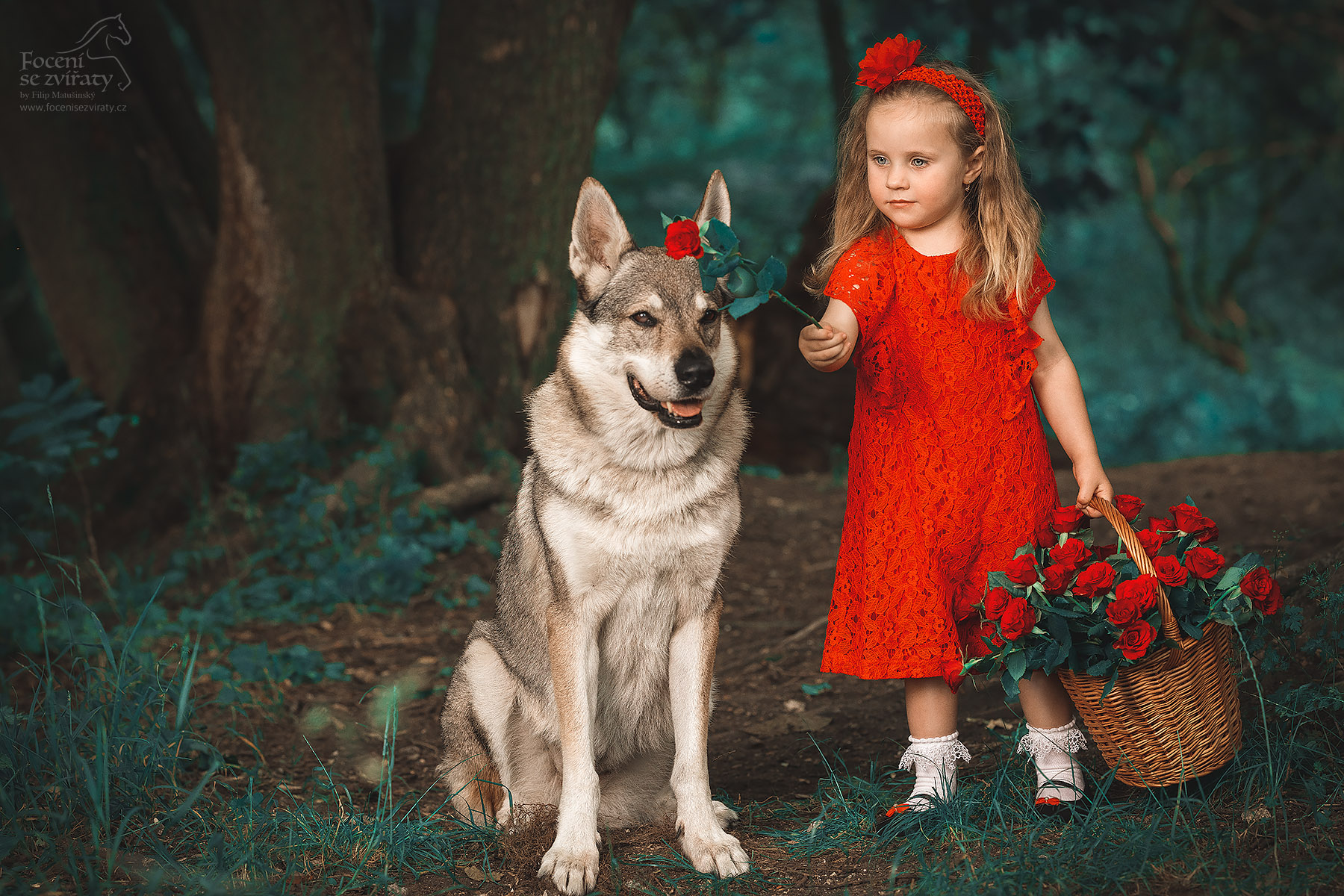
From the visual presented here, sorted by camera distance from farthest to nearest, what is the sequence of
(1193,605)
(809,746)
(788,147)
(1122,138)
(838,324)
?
(1122,138) → (788,147) → (809,746) → (838,324) → (1193,605)

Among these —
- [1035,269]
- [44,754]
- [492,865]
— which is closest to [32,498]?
[44,754]

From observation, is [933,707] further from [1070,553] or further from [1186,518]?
[1186,518]

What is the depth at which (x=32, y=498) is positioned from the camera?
18.4 feet

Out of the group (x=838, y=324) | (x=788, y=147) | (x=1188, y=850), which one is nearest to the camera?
(x=1188, y=850)

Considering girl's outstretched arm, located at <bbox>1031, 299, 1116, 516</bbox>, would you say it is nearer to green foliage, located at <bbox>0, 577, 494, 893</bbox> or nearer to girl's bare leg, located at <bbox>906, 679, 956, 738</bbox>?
girl's bare leg, located at <bbox>906, 679, 956, 738</bbox>

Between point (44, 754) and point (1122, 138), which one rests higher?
point (1122, 138)

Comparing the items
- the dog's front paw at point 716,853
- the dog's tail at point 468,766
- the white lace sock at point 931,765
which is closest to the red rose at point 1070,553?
the white lace sock at point 931,765

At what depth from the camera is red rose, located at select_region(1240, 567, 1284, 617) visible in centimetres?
284

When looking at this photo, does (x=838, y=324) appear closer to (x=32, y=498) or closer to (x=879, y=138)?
(x=879, y=138)

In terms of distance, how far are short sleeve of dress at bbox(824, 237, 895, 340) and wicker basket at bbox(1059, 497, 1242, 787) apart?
928mm

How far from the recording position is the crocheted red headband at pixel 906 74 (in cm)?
310

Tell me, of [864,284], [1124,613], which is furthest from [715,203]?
[1124,613]

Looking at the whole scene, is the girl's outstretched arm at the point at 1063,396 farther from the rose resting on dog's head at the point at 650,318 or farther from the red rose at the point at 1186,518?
the rose resting on dog's head at the point at 650,318

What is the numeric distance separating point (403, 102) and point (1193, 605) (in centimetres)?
966
